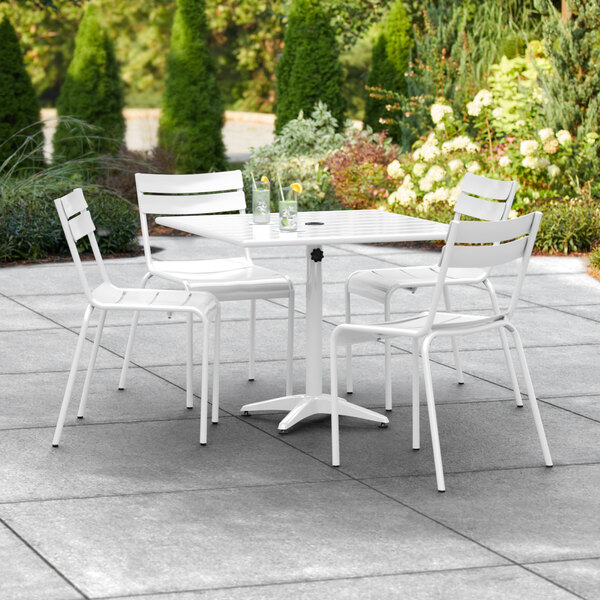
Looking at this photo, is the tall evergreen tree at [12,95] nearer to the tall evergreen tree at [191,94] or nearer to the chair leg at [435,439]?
the tall evergreen tree at [191,94]

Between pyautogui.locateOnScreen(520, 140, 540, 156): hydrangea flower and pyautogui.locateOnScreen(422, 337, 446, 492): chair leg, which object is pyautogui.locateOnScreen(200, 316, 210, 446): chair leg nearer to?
pyautogui.locateOnScreen(422, 337, 446, 492): chair leg

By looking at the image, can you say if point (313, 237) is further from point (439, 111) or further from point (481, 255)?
point (439, 111)

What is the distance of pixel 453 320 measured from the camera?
188 inches

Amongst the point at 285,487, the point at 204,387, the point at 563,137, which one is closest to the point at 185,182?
the point at 204,387

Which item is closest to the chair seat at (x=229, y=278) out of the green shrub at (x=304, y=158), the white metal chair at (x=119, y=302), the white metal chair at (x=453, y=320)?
the white metal chair at (x=119, y=302)

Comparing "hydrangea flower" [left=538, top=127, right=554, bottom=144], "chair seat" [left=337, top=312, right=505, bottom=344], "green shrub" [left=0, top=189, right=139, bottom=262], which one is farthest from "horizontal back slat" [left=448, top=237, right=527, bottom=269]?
"hydrangea flower" [left=538, top=127, right=554, bottom=144]

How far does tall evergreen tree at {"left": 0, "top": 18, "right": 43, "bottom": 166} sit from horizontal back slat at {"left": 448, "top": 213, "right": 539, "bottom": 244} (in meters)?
9.98

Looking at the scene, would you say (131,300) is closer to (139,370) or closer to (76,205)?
(76,205)

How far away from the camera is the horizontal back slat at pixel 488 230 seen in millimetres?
4391

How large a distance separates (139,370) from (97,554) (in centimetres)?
260

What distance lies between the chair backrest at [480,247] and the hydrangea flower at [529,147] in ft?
21.9

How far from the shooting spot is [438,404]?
5.70 metres

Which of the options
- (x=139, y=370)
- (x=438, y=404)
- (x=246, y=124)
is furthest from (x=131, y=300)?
(x=246, y=124)

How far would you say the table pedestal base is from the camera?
17.2 feet
